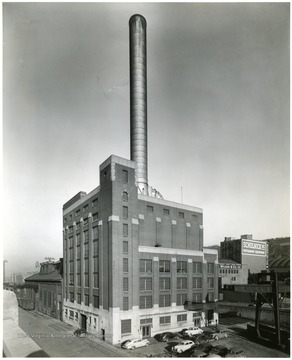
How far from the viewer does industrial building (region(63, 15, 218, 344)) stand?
33.6 metres

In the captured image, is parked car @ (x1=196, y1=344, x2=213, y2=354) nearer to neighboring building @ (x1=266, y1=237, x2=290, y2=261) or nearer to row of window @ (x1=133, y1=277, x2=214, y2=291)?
row of window @ (x1=133, y1=277, x2=214, y2=291)

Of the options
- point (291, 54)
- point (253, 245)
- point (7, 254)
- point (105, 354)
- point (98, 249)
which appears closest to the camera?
point (291, 54)

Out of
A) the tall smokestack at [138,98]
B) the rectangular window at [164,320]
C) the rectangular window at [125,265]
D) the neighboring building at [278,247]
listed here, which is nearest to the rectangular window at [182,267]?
the rectangular window at [164,320]

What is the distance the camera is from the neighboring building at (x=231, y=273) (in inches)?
2427

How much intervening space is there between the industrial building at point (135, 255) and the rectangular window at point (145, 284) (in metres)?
0.12

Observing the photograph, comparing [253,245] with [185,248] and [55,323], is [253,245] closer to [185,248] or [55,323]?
[185,248]

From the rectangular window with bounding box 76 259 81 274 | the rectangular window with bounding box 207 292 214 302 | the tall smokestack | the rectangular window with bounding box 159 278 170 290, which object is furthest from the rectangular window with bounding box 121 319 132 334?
the tall smokestack

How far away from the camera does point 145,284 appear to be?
1398 inches

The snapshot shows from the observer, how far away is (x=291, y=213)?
81.0ft

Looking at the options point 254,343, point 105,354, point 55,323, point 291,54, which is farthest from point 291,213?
point 55,323

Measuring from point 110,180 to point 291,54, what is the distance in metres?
21.6

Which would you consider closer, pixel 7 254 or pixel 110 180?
pixel 7 254

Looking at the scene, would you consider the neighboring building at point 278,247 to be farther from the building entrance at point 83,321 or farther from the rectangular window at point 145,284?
the building entrance at point 83,321

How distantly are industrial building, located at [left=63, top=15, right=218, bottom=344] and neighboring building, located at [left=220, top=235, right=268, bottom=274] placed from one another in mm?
Answer: 24154
